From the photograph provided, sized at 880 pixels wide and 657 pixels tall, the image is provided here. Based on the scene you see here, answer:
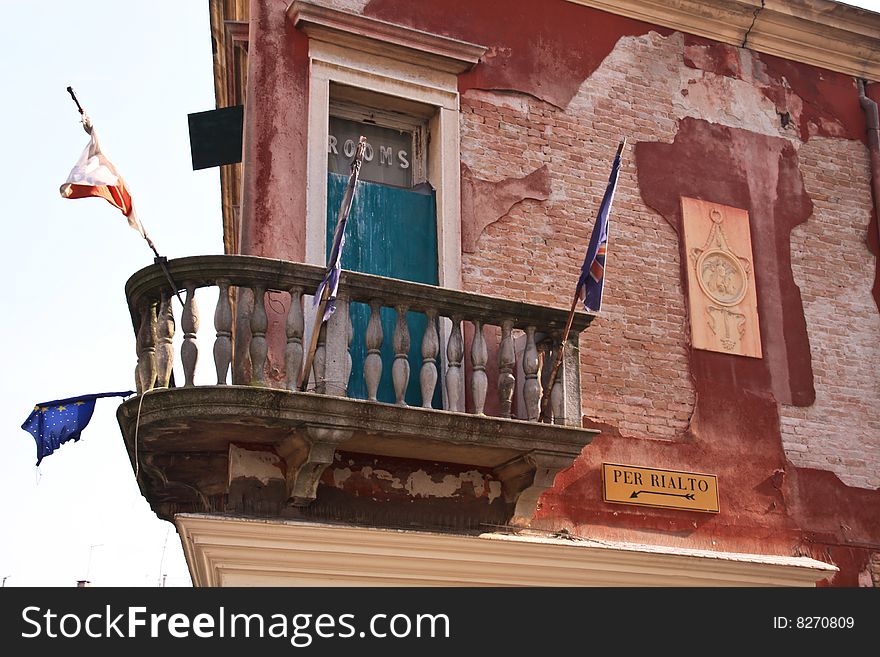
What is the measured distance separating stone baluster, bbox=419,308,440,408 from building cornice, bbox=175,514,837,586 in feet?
3.08

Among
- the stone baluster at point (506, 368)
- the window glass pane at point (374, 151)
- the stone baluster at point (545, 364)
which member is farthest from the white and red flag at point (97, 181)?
the stone baluster at point (545, 364)

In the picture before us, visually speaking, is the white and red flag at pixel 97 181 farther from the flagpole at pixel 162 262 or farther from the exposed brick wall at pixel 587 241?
Answer: the exposed brick wall at pixel 587 241

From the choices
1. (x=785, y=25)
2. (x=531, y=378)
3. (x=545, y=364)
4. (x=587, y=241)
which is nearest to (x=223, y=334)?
(x=531, y=378)

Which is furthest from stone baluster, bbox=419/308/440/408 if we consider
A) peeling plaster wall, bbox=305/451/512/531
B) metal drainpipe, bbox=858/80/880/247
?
metal drainpipe, bbox=858/80/880/247

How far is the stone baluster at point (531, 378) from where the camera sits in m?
8.52

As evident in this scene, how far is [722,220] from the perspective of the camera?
34.9 ft

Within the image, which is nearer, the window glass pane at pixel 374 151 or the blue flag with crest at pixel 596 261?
the blue flag with crest at pixel 596 261

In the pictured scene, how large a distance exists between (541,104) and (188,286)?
3698 mm

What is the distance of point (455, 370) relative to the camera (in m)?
8.46

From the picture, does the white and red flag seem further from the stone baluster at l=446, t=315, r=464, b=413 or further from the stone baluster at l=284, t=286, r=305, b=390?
the stone baluster at l=446, t=315, r=464, b=413

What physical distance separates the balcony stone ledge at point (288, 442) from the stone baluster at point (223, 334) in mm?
204
